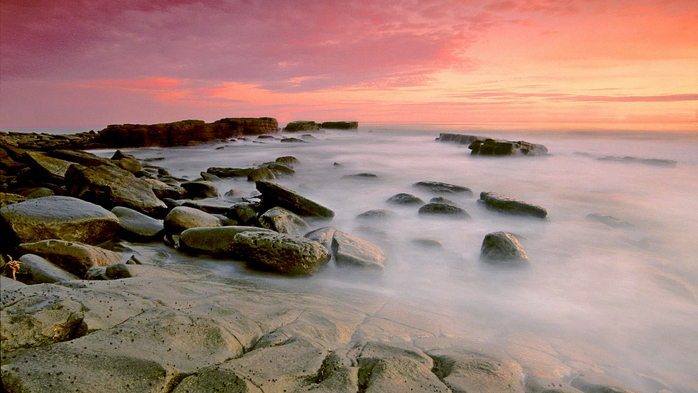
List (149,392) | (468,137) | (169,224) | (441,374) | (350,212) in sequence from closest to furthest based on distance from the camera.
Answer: (149,392) < (441,374) < (169,224) < (350,212) < (468,137)

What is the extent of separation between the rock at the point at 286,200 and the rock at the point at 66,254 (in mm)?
2858

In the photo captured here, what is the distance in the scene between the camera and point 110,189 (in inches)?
196

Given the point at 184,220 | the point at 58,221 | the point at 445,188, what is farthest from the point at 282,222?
the point at 445,188

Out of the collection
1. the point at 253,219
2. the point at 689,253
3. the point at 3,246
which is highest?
the point at 3,246

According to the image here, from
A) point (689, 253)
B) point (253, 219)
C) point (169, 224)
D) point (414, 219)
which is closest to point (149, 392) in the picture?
point (169, 224)

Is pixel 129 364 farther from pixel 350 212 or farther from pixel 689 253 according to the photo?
pixel 689 253

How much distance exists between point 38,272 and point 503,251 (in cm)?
430

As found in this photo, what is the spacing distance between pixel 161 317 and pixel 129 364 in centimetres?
40

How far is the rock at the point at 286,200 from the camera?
5.61 meters

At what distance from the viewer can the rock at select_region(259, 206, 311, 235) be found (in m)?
4.65

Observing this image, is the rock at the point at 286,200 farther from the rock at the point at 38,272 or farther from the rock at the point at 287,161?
the rock at the point at 287,161

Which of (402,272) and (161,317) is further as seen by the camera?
(402,272)

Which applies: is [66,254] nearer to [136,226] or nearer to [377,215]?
[136,226]

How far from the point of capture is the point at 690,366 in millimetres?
2527
